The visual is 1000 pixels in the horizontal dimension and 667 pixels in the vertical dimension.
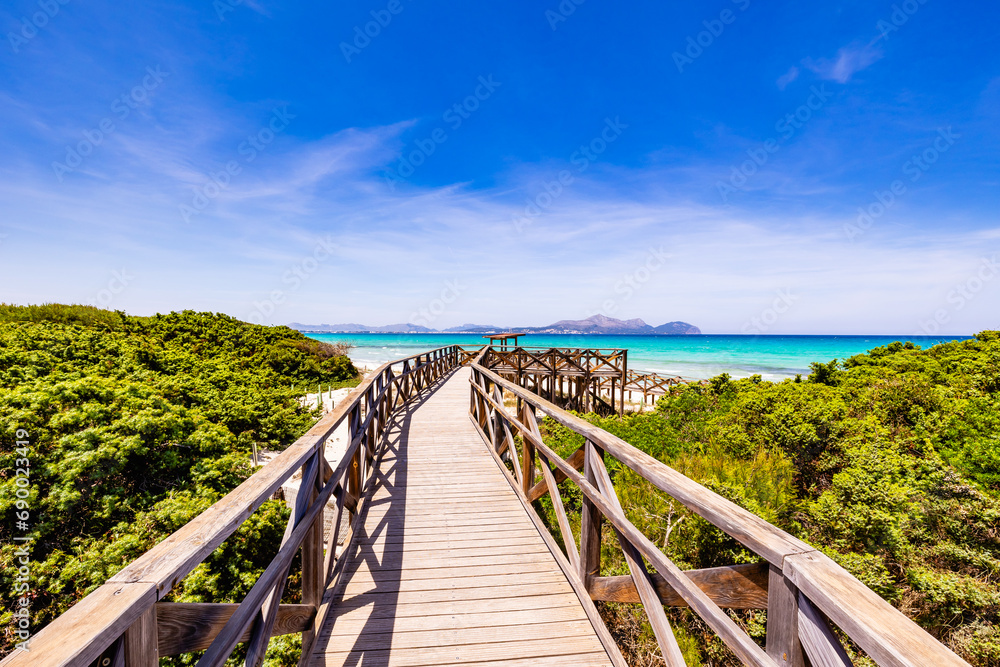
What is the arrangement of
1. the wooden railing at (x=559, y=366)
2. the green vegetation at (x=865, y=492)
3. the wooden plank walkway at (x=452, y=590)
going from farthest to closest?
the wooden railing at (x=559, y=366) < the green vegetation at (x=865, y=492) < the wooden plank walkway at (x=452, y=590)

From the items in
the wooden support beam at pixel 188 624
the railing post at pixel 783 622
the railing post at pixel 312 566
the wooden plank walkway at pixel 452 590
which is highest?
the railing post at pixel 783 622

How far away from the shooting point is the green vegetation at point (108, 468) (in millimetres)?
3707

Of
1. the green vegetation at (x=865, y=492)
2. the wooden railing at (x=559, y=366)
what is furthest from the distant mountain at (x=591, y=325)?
the green vegetation at (x=865, y=492)

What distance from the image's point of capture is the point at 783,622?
122cm

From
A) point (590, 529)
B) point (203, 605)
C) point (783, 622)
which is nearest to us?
point (783, 622)

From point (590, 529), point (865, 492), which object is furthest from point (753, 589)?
point (865, 492)

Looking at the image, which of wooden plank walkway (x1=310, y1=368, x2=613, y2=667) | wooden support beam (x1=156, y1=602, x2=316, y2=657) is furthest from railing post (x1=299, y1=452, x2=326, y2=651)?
wooden support beam (x1=156, y1=602, x2=316, y2=657)

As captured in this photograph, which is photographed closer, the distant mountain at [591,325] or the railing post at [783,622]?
the railing post at [783,622]

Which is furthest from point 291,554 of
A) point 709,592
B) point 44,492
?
point 44,492

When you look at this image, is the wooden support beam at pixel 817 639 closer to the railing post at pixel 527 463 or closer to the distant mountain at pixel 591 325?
the railing post at pixel 527 463

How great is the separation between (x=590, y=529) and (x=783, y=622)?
1452mm

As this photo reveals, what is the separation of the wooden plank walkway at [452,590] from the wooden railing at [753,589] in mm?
350

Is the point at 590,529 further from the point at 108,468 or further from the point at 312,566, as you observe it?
the point at 108,468

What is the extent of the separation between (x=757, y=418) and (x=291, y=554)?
6.85 m
